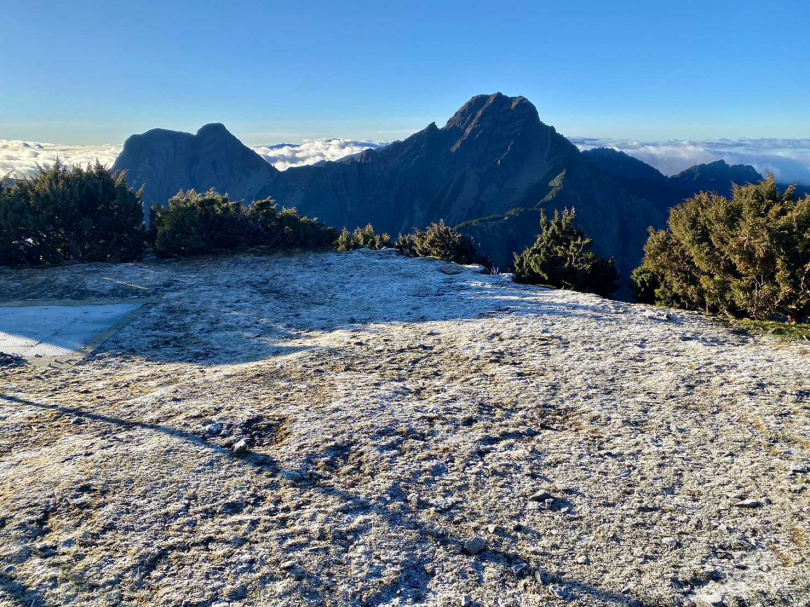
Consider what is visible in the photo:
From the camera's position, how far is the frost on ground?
147 inches

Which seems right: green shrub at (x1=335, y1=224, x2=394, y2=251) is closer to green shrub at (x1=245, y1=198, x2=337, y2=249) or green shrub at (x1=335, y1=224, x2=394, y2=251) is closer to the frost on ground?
green shrub at (x1=245, y1=198, x2=337, y2=249)

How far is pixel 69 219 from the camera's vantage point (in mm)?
16922

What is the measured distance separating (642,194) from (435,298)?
214864mm

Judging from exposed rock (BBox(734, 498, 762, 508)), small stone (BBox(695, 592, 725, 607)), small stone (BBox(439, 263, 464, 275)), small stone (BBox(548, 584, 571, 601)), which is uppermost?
small stone (BBox(439, 263, 464, 275))

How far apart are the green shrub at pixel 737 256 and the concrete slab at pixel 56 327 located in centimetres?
1274

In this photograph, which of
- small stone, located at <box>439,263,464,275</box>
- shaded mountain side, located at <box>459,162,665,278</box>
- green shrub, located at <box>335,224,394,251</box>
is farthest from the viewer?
shaded mountain side, located at <box>459,162,665,278</box>

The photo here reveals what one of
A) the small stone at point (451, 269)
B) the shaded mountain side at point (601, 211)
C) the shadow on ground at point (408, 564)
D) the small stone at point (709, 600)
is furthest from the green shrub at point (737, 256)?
the shaded mountain side at point (601, 211)

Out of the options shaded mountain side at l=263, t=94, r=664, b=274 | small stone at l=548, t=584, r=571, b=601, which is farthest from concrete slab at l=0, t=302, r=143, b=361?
shaded mountain side at l=263, t=94, r=664, b=274

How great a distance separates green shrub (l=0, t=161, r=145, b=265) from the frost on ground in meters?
10.5

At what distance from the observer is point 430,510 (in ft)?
14.7

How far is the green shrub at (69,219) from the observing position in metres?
16.5

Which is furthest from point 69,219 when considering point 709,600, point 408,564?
point 709,600

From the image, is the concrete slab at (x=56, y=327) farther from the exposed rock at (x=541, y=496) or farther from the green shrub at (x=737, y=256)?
the green shrub at (x=737, y=256)

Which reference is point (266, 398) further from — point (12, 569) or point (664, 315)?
point (664, 315)
